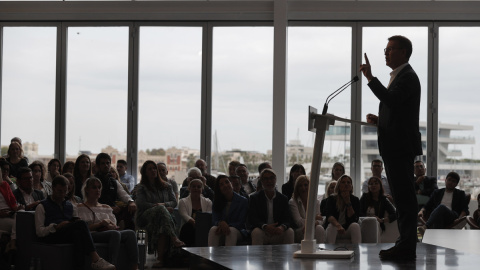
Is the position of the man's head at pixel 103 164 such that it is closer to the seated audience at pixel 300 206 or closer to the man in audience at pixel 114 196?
the man in audience at pixel 114 196

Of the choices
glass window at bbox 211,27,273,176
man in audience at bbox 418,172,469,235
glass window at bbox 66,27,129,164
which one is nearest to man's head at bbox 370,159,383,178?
man in audience at bbox 418,172,469,235

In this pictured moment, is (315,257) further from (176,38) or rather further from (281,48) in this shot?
(176,38)

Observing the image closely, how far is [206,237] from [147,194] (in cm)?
101

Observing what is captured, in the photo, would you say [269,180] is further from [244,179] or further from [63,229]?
[63,229]

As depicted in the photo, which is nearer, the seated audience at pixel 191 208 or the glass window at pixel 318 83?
the seated audience at pixel 191 208

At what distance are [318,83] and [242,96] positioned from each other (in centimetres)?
118

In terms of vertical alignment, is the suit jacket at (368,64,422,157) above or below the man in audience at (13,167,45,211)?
above

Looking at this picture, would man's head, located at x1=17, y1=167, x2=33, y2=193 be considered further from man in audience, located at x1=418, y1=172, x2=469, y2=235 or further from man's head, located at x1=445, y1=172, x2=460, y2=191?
man's head, located at x1=445, y1=172, x2=460, y2=191

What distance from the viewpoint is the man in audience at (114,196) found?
7355 millimetres

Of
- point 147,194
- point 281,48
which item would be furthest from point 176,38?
point 147,194

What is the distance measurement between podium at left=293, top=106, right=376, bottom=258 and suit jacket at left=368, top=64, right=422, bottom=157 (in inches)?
5.3

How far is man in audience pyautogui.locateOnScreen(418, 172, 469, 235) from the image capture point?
8469mm

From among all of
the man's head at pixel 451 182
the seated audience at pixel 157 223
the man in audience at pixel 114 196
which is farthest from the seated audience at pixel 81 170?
the man's head at pixel 451 182

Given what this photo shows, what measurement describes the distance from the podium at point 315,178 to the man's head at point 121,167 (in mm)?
6232
